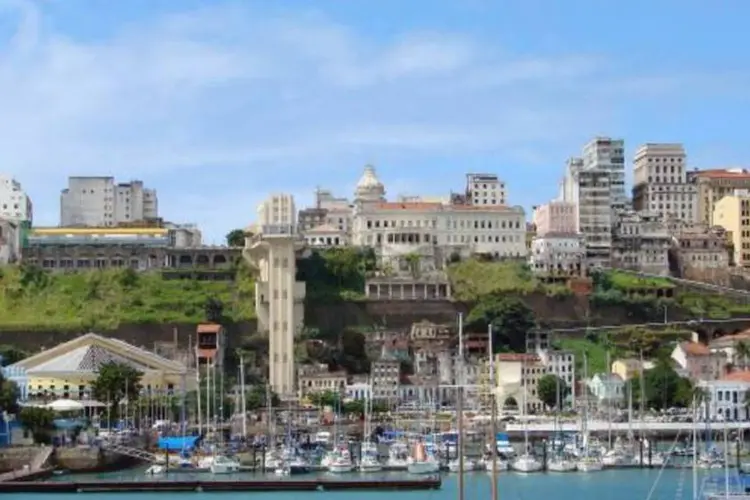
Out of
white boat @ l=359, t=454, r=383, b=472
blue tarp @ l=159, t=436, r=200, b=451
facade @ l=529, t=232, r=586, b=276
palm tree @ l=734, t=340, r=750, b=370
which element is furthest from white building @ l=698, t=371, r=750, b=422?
blue tarp @ l=159, t=436, r=200, b=451

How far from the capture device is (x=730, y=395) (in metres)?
75.9

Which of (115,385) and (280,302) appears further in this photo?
(280,302)

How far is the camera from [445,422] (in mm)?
69438

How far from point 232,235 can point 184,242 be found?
12.5ft

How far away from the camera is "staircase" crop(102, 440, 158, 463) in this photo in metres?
58.8

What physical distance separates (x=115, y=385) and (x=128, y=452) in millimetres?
8183

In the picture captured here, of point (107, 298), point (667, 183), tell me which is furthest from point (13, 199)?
point (667, 183)

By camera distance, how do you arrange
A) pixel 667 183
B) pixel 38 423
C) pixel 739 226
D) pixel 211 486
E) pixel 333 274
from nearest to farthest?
1. pixel 211 486
2. pixel 38 423
3. pixel 333 274
4. pixel 739 226
5. pixel 667 183

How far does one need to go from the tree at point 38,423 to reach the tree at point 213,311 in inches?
777

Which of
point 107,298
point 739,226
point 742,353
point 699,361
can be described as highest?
point 739,226

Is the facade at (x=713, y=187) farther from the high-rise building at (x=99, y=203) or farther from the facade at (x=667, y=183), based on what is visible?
the high-rise building at (x=99, y=203)

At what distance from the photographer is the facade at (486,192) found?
98.4m

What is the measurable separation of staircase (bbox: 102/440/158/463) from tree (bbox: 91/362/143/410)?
7046mm

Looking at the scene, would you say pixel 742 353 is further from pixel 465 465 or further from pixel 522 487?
pixel 522 487
